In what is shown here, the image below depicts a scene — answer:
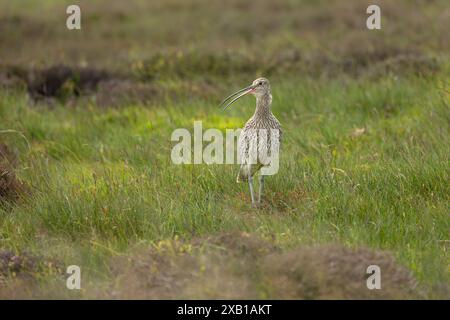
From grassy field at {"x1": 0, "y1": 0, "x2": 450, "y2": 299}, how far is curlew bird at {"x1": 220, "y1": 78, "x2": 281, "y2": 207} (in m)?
0.28

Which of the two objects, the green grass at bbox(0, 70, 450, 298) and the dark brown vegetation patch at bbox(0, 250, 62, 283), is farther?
the green grass at bbox(0, 70, 450, 298)

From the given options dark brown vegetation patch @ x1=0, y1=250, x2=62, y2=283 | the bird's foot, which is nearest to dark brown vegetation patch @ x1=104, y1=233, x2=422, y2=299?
dark brown vegetation patch @ x1=0, y1=250, x2=62, y2=283

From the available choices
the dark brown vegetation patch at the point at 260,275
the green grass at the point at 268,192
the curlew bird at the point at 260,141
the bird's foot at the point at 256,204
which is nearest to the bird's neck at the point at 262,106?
the curlew bird at the point at 260,141

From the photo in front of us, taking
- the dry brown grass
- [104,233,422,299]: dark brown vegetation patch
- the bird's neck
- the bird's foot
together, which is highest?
the bird's neck

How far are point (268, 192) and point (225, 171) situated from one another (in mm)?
658

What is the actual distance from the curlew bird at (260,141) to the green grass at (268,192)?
11.1 inches

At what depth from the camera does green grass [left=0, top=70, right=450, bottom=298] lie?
23.8 feet

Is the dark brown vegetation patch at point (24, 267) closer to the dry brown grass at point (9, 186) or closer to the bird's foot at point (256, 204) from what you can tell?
the dry brown grass at point (9, 186)

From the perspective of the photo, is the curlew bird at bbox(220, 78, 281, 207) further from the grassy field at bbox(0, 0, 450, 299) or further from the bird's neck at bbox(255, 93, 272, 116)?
the grassy field at bbox(0, 0, 450, 299)

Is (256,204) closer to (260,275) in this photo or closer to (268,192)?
(268,192)

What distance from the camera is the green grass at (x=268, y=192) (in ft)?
23.8

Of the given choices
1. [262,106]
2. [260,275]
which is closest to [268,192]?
[262,106]

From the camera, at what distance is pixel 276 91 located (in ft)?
43.1
